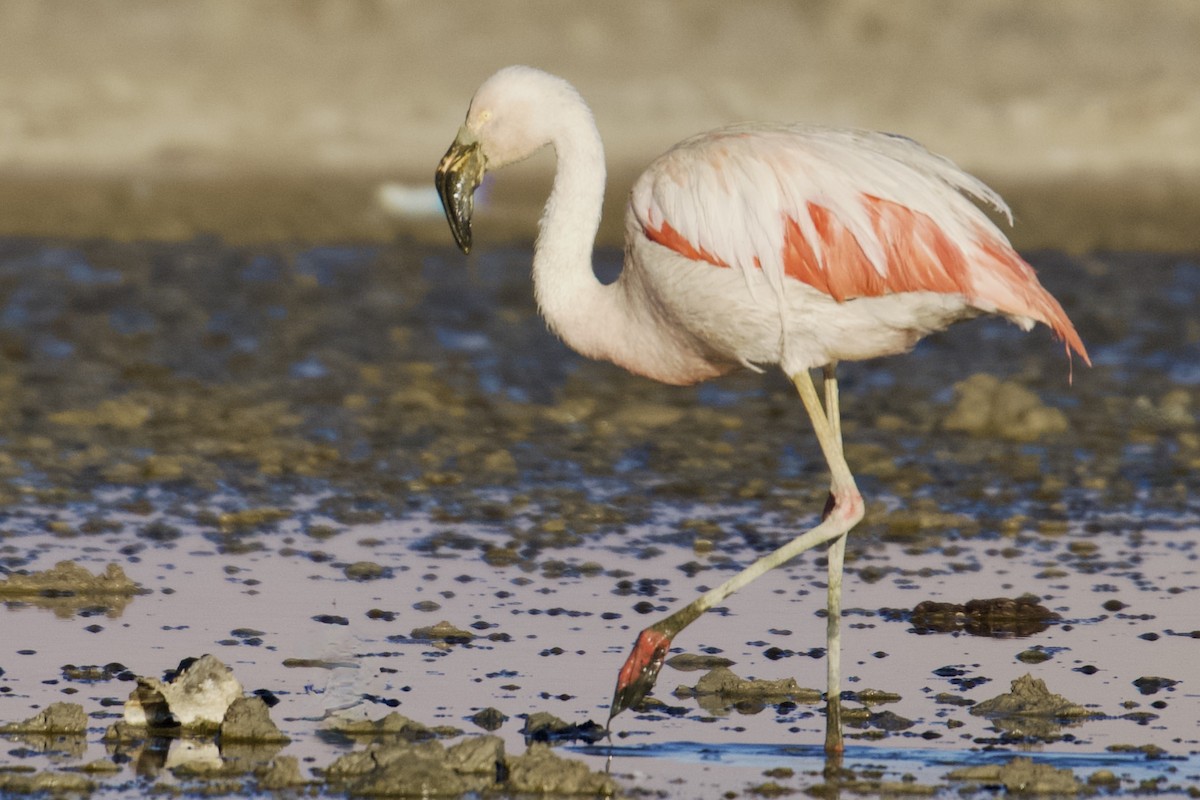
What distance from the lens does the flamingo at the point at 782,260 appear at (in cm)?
660

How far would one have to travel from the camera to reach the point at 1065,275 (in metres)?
17.8

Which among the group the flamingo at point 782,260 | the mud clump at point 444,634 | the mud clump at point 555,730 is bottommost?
the mud clump at point 555,730

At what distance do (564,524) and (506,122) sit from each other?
258cm

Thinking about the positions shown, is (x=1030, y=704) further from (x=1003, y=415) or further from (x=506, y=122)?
(x=1003, y=415)

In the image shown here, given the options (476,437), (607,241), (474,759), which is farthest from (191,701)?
(607,241)

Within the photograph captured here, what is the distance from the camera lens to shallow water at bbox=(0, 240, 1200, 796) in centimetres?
650

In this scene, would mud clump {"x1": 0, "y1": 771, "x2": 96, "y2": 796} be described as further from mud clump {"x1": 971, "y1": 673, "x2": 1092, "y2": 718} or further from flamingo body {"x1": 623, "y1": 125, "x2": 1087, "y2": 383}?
mud clump {"x1": 971, "y1": 673, "x2": 1092, "y2": 718}

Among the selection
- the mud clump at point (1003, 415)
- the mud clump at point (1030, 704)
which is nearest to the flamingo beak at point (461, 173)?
the mud clump at point (1030, 704)

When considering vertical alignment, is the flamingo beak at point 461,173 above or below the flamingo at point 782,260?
above

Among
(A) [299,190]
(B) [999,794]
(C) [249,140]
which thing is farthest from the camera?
(C) [249,140]

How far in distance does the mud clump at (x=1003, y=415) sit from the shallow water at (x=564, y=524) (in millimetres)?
99

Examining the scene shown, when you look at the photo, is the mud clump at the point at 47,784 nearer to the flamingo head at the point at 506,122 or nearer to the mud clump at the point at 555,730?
the mud clump at the point at 555,730

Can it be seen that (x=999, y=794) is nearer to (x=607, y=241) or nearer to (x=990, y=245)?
(x=990, y=245)

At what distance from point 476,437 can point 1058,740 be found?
522cm
